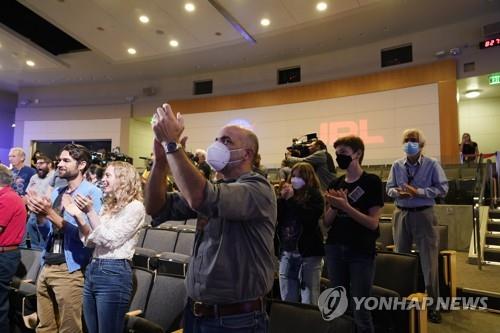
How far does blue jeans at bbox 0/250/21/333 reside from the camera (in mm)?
2637

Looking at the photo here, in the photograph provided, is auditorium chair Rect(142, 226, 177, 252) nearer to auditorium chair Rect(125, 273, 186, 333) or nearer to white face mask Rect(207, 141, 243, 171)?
auditorium chair Rect(125, 273, 186, 333)

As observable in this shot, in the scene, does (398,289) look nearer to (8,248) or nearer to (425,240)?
(425,240)

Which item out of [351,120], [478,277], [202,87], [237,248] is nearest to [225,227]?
[237,248]

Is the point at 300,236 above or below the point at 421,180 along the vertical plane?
below

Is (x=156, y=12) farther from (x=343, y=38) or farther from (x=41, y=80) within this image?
(x=41, y=80)

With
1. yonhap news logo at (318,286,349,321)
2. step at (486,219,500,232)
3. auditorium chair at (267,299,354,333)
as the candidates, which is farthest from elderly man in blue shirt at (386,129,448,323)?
step at (486,219,500,232)

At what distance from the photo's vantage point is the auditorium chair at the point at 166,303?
219 cm

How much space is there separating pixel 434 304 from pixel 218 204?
2577mm

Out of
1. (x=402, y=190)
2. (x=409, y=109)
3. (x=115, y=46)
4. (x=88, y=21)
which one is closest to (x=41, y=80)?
(x=115, y=46)

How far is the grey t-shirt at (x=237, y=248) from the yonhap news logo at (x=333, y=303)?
19.9 inches

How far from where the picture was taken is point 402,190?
2.90 metres

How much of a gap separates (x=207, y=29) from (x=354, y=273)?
24.2ft

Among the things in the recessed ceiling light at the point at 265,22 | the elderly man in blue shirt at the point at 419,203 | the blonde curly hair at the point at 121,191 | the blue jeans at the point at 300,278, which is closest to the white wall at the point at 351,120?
the recessed ceiling light at the point at 265,22

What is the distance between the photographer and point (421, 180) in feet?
9.88
